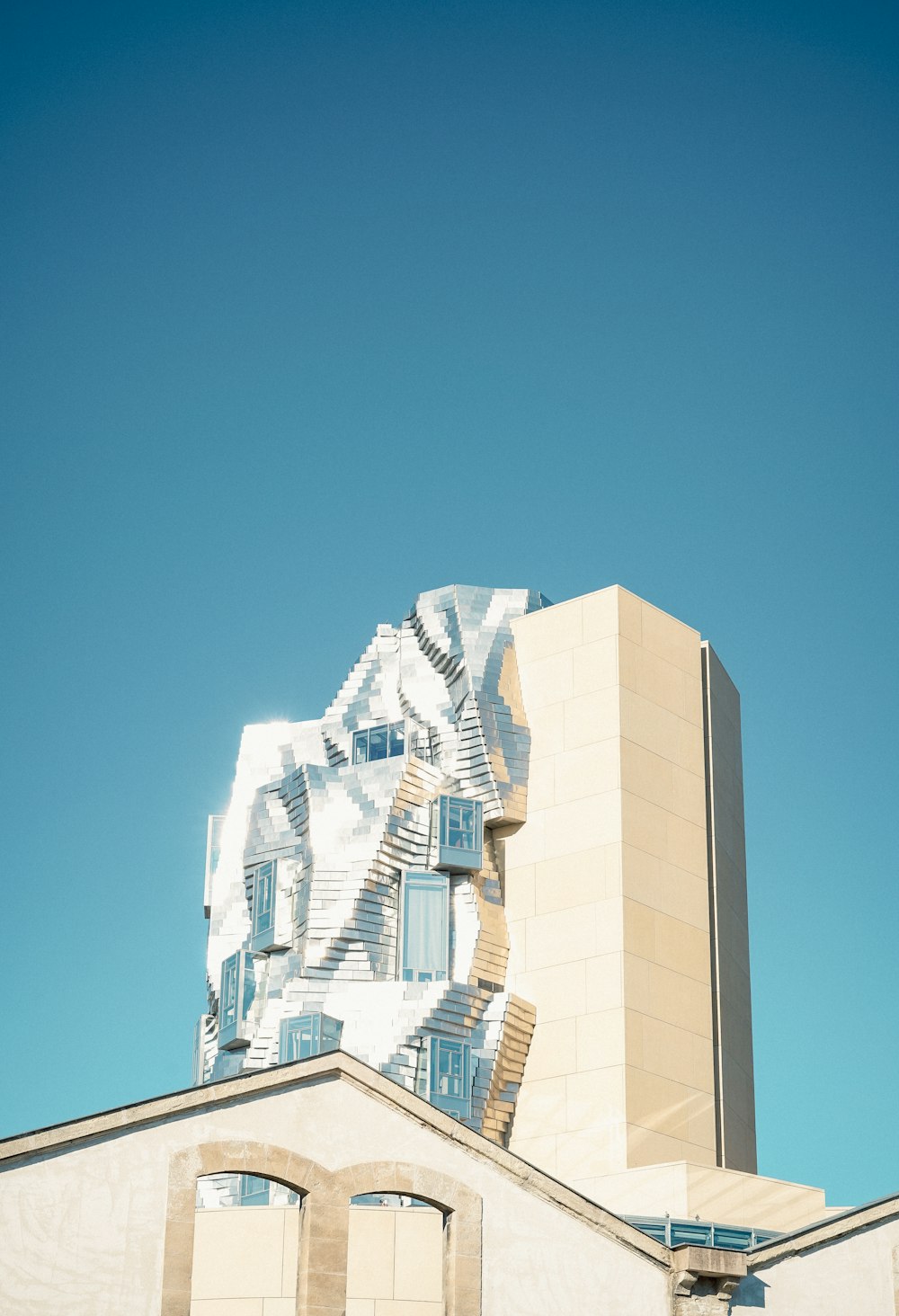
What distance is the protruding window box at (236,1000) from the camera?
56125mm

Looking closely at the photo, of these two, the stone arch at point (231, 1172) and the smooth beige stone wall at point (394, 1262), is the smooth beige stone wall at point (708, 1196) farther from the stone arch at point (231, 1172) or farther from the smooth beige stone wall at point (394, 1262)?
the stone arch at point (231, 1172)

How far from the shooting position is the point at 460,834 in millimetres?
56656

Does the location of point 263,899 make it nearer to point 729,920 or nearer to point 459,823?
point 459,823

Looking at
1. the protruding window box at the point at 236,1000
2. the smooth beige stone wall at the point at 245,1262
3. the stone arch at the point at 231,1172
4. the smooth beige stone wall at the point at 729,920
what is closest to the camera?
the stone arch at the point at 231,1172

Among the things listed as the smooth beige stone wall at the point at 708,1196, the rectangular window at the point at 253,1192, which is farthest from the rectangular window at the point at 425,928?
the smooth beige stone wall at the point at 708,1196

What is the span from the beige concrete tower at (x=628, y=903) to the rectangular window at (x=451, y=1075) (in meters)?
2.45

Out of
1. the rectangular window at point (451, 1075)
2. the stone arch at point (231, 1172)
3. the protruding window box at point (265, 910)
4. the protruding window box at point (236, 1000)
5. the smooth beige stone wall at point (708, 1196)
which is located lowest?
the stone arch at point (231, 1172)

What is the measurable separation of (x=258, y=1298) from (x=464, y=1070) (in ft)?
42.9

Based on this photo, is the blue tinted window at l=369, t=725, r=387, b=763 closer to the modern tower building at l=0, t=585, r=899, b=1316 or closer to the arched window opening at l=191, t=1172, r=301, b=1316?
the modern tower building at l=0, t=585, r=899, b=1316

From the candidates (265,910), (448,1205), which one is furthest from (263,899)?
(448,1205)

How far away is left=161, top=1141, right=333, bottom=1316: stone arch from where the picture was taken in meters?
31.0

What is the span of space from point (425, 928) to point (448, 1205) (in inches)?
892

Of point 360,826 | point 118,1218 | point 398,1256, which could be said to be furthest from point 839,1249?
point 360,826

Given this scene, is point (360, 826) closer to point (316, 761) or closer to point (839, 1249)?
point (316, 761)
